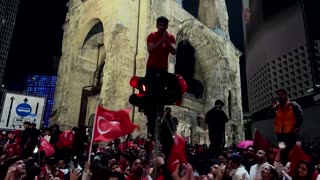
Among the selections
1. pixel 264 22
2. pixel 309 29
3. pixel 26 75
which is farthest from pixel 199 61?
pixel 26 75

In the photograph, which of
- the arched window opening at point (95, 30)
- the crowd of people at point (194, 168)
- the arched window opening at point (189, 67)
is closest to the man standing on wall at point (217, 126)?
the crowd of people at point (194, 168)

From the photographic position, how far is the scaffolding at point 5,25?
2138 centimetres

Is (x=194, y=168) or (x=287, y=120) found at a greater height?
(x=287, y=120)

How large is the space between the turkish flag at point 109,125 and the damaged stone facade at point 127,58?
49.3ft

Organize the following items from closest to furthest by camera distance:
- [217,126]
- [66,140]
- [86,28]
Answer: [217,126], [66,140], [86,28]

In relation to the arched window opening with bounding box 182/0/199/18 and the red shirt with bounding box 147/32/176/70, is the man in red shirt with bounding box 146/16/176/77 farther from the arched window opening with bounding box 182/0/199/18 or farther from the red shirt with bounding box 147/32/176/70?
the arched window opening with bounding box 182/0/199/18

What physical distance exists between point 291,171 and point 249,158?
140 centimetres

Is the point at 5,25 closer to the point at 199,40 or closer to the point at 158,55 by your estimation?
the point at 199,40

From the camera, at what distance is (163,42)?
415 centimetres

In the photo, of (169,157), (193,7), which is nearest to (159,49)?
(169,157)

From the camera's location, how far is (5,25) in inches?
865

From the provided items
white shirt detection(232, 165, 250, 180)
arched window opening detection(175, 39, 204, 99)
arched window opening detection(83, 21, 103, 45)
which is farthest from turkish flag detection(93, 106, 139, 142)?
arched window opening detection(175, 39, 204, 99)

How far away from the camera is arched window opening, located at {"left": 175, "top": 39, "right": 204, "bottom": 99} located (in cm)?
2814

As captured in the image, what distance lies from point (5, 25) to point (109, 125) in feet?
74.0
